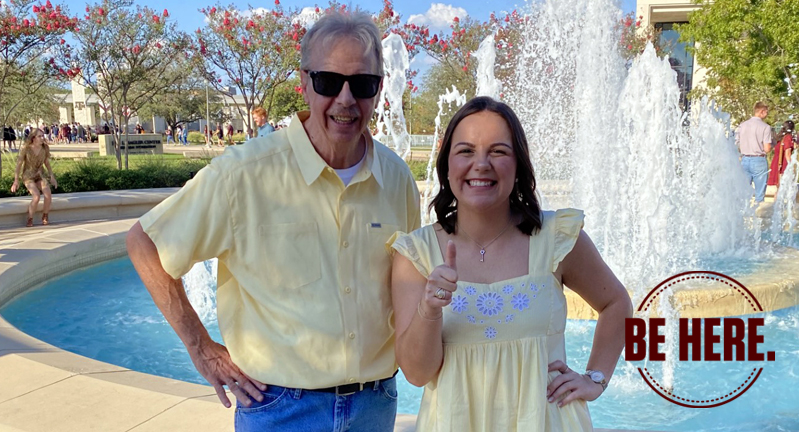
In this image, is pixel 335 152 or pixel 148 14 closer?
pixel 335 152

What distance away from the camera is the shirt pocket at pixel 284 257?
1705 millimetres

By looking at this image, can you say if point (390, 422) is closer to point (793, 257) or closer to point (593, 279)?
point (593, 279)

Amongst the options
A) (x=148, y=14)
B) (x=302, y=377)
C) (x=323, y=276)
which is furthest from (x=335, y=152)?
(x=148, y=14)

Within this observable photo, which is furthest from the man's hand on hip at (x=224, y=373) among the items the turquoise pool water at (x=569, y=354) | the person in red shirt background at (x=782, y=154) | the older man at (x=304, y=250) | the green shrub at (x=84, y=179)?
the person in red shirt background at (x=782, y=154)

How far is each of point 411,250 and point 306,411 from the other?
531 millimetres

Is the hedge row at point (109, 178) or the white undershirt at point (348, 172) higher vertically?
the white undershirt at point (348, 172)

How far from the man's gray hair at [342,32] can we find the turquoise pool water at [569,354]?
2989 millimetres

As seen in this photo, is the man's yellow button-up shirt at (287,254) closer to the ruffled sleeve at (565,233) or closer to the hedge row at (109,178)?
the ruffled sleeve at (565,233)

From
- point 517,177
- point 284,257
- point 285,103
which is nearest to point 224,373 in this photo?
point 284,257

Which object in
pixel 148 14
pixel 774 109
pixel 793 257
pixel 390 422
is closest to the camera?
pixel 390 422

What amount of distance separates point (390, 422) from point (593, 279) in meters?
0.74

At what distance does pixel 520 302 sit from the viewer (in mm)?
1625

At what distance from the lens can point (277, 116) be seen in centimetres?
4588

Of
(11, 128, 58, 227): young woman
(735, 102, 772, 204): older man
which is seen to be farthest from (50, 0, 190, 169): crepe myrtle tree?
(735, 102, 772, 204): older man
